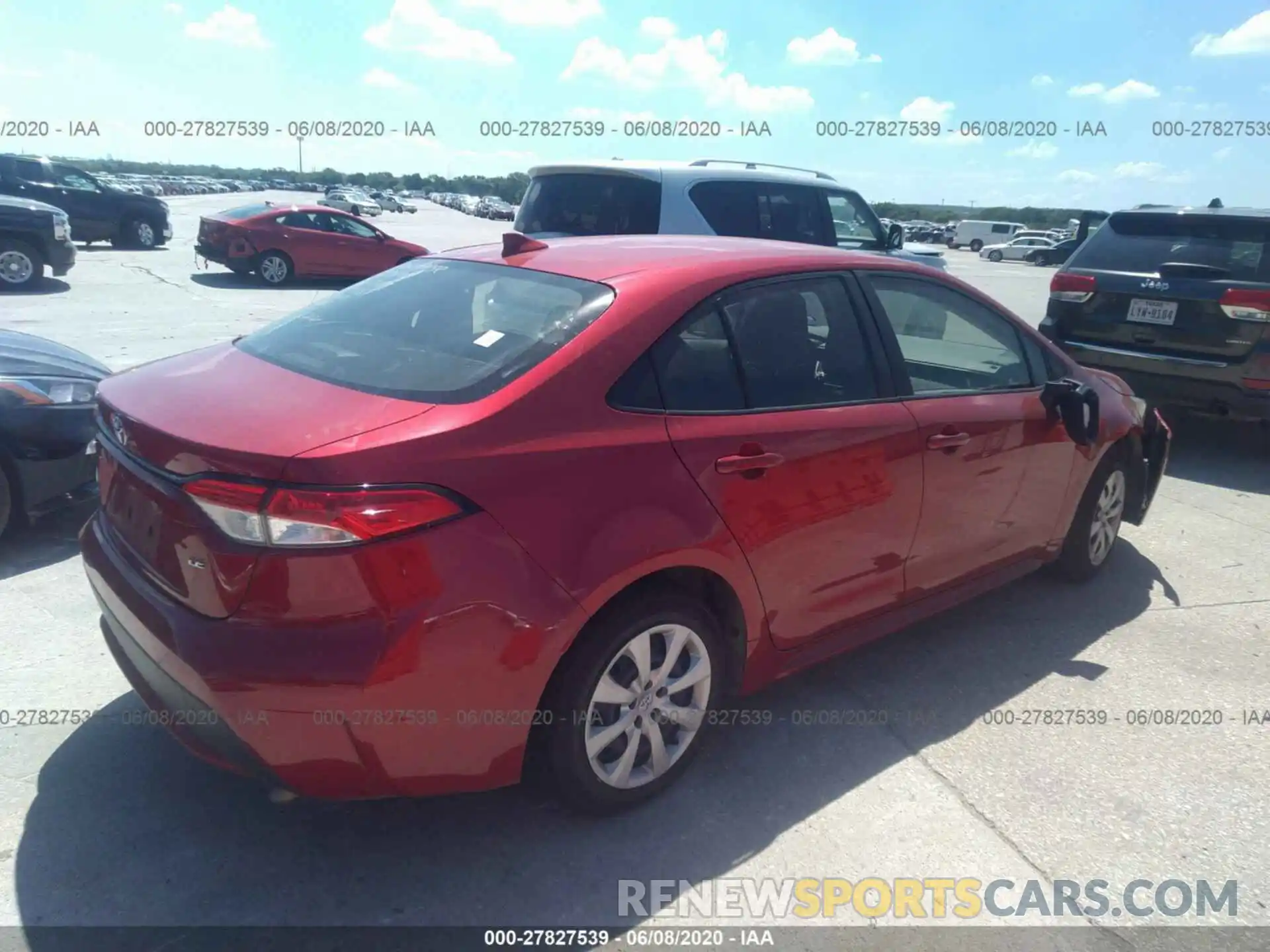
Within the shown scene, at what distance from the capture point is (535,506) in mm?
2412

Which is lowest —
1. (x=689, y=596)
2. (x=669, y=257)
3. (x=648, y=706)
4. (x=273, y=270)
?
(x=273, y=270)

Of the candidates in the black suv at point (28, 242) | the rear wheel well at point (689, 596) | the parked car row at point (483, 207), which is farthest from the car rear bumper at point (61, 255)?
the parked car row at point (483, 207)

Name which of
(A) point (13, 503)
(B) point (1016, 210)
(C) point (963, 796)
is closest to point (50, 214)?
(A) point (13, 503)

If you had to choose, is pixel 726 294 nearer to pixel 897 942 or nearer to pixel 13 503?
pixel 897 942

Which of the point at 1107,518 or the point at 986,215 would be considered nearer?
the point at 1107,518

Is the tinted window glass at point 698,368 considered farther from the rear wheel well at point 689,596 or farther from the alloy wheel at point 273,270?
the alloy wheel at point 273,270

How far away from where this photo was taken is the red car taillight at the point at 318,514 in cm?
219

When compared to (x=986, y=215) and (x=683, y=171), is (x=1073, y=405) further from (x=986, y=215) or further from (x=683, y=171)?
(x=986, y=215)

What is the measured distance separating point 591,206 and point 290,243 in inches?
409

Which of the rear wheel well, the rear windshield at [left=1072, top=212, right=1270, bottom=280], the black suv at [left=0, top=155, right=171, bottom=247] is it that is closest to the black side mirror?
the rear wheel well

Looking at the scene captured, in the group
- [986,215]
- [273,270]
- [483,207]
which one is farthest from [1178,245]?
[986,215]

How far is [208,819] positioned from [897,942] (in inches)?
76.7

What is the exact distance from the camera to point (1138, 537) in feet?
18.4

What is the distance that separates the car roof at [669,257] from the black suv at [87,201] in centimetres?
1890
